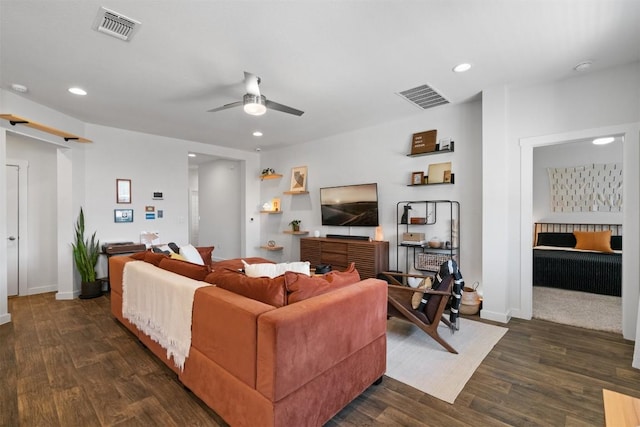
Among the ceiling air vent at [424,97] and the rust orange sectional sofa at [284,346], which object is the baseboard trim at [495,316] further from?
the ceiling air vent at [424,97]

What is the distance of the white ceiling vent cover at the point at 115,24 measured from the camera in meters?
2.14

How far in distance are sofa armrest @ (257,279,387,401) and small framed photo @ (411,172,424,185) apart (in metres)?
2.74

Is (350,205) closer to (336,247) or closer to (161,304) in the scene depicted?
(336,247)

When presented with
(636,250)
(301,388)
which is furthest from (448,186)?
(301,388)

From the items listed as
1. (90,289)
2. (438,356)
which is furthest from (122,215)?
(438,356)

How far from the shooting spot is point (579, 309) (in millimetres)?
3834

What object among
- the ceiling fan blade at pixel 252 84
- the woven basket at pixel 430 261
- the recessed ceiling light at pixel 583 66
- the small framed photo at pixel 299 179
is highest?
the recessed ceiling light at pixel 583 66

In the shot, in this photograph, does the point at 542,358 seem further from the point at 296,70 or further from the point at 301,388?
the point at 296,70

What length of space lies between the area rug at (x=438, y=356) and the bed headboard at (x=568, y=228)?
3.96 meters

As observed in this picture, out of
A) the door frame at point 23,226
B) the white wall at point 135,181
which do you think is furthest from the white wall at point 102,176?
the door frame at point 23,226

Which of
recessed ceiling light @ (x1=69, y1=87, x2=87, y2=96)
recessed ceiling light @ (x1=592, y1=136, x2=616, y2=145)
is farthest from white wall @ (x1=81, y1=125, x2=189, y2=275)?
recessed ceiling light @ (x1=592, y1=136, x2=616, y2=145)

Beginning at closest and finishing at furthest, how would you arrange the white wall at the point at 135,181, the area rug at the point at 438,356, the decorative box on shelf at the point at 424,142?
the area rug at the point at 438,356 → the decorative box on shelf at the point at 424,142 → the white wall at the point at 135,181

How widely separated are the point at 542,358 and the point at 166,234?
5.75m

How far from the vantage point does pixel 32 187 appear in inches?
182
